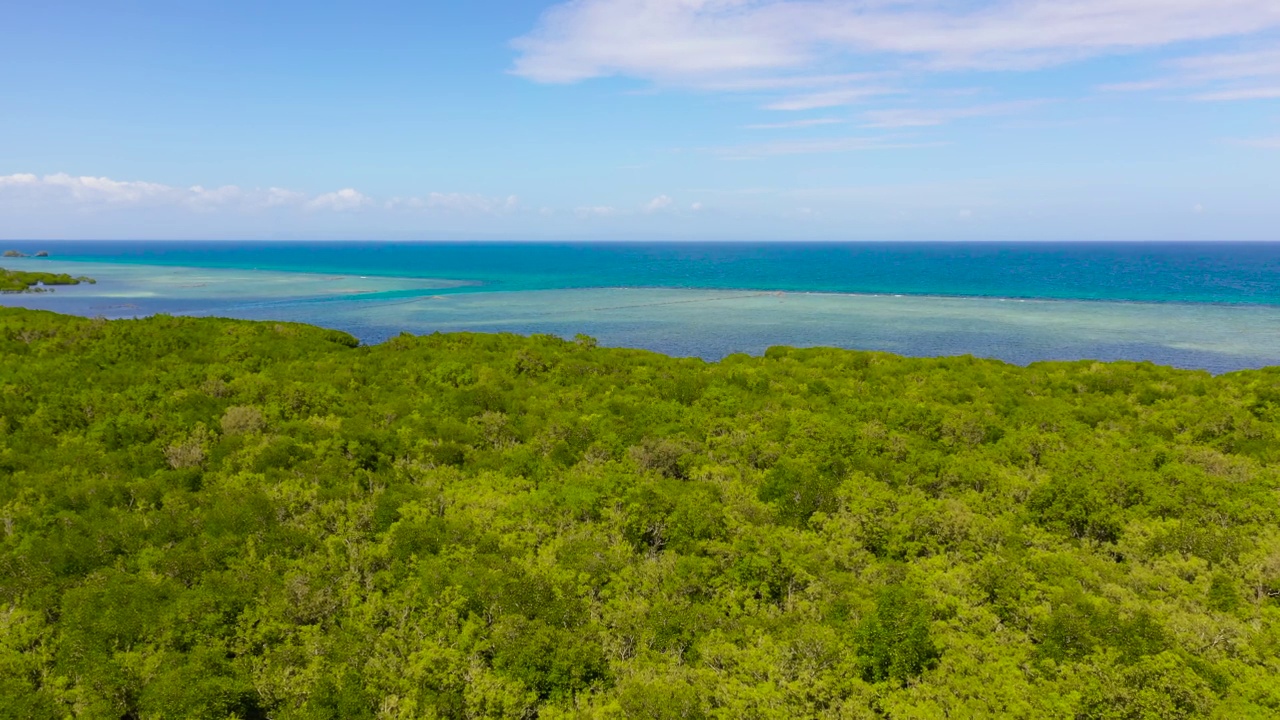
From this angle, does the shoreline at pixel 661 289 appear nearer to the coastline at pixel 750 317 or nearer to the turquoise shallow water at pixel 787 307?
the turquoise shallow water at pixel 787 307

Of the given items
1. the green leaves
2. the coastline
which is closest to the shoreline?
the coastline

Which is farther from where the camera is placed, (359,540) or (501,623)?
(359,540)

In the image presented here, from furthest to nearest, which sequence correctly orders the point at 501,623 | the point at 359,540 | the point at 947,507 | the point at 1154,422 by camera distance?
the point at 1154,422 < the point at 947,507 < the point at 359,540 < the point at 501,623

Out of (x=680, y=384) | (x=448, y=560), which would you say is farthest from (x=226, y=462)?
(x=680, y=384)

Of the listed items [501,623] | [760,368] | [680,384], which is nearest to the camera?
[501,623]

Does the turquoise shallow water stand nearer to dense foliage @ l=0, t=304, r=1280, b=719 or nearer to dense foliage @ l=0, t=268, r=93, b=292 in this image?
dense foliage @ l=0, t=268, r=93, b=292

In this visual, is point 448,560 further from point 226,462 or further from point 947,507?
point 947,507

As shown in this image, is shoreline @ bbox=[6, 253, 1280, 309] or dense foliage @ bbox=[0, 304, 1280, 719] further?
shoreline @ bbox=[6, 253, 1280, 309]
